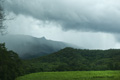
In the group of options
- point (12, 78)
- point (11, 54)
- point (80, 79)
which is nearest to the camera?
point (80, 79)

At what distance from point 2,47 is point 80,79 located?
117 feet

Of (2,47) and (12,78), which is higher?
(2,47)

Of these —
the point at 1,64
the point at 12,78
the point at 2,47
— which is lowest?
the point at 12,78

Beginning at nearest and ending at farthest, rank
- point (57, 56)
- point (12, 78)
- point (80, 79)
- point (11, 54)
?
point (80, 79) < point (12, 78) < point (11, 54) < point (57, 56)

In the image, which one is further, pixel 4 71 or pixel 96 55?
pixel 96 55

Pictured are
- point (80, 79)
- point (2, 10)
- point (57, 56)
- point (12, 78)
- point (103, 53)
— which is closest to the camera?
point (2, 10)

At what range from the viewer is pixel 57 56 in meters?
176

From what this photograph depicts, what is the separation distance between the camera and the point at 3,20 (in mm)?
19844

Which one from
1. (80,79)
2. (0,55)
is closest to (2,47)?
(0,55)

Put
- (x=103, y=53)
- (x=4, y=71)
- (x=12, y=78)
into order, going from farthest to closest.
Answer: (x=103, y=53) < (x=12, y=78) < (x=4, y=71)

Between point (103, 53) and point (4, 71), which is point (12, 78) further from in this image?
point (103, 53)

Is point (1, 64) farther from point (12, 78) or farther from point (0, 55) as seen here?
point (12, 78)

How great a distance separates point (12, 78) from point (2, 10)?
1810 inches

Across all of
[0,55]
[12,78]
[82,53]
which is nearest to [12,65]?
[12,78]
